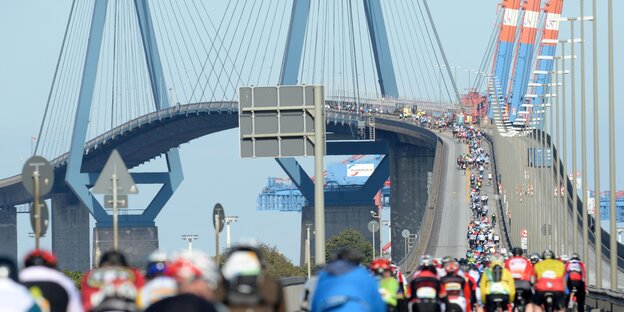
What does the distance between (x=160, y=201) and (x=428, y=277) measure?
94.0 m

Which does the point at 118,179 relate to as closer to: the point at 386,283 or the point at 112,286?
the point at 386,283

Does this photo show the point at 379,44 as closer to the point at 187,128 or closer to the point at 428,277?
the point at 187,128

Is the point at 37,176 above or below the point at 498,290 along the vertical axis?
above

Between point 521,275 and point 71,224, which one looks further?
point 71,224

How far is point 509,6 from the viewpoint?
16475 centimetres

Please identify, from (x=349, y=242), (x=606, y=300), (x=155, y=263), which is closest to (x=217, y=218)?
(x=606, y=300)

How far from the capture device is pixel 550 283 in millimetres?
22266

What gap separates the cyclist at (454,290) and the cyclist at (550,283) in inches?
92.5

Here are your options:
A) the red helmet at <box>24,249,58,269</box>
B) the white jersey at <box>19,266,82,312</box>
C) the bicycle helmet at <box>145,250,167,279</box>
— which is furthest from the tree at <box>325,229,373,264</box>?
the white jersey at <box>19,266,82,312</box>

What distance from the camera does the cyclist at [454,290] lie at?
19562 mm

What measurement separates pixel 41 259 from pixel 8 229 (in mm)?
111427

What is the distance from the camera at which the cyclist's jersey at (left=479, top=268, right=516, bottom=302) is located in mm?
22016

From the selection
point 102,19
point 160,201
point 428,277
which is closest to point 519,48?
point 160,201

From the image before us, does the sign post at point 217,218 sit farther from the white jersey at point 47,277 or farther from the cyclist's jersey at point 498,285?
the white jersey at point 47,277
